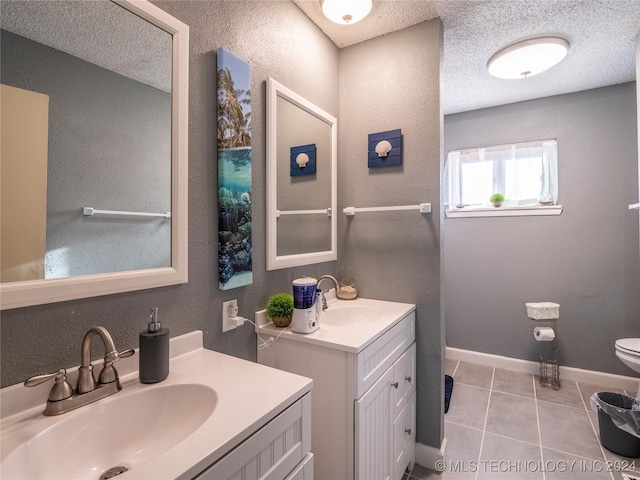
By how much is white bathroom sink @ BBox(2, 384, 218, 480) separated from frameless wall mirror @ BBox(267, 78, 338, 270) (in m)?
0.71

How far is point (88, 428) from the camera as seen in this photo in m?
0.76

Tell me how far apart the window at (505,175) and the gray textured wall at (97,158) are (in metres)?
2.79

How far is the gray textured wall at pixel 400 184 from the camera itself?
5.81 ft

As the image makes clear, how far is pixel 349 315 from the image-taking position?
179 cm

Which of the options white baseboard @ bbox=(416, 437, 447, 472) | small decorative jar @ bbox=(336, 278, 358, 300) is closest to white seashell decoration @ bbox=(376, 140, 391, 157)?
small decorative jar @ bbox=(336, 278, 358, 300)

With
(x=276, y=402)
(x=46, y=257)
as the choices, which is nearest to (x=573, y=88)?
(x=276, y=402)

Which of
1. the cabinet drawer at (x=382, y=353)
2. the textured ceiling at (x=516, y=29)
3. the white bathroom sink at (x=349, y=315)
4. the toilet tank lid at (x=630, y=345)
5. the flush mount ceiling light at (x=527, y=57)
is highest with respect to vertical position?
the textured ceiling at (x=516, y=29)

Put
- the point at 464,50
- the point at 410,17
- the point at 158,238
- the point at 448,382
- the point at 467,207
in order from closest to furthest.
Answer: the point at 158,238, the point at 410,17, the point at 464,50, the point at 448,382, the point at 467,207

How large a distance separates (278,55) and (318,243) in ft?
3.29

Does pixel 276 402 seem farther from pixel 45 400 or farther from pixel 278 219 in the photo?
pixel 278 219

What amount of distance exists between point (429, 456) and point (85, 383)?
69.1 inches

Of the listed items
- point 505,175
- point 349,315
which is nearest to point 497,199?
point 505,175

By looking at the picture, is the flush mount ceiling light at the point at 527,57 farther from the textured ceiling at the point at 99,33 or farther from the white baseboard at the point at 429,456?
the white baseboard at the point at 429,456

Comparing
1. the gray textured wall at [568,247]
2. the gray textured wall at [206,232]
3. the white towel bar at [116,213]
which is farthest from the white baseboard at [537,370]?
the white towel bar at [116,213]
